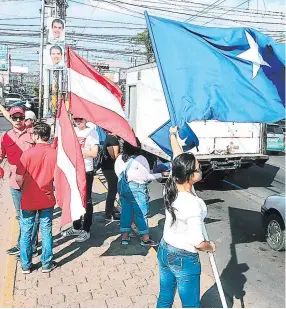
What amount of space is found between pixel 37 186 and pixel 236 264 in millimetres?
3083

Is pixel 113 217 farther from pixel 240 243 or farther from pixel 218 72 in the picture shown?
pixel 218 72

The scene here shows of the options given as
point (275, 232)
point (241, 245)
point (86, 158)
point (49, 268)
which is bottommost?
point (241, 245)

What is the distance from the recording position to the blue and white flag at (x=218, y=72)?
4191 millimetres

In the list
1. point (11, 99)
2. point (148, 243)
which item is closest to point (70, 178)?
point (148, 243)

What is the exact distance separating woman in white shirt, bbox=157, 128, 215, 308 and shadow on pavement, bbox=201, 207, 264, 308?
4.28 feet

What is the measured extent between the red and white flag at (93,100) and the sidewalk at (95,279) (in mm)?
1660

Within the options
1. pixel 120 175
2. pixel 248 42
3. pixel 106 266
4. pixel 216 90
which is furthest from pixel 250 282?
pixel 248 42

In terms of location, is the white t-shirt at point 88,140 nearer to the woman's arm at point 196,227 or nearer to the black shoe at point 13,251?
the black shoe at point 13,251

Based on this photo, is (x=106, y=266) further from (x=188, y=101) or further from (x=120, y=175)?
(x=188, y=101)

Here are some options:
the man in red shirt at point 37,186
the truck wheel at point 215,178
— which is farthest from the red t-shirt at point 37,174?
the truck wheel at point 215,178

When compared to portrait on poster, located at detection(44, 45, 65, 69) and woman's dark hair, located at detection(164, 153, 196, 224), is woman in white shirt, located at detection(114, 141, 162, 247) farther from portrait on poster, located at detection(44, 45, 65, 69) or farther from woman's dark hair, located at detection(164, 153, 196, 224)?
portrait on poster, located at detection(44, 45, 65, 69)

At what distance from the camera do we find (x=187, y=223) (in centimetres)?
323

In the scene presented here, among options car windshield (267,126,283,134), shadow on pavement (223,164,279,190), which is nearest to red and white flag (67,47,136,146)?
shadow on pavement (223,164,279,190)

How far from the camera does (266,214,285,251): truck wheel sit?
6387 mm
